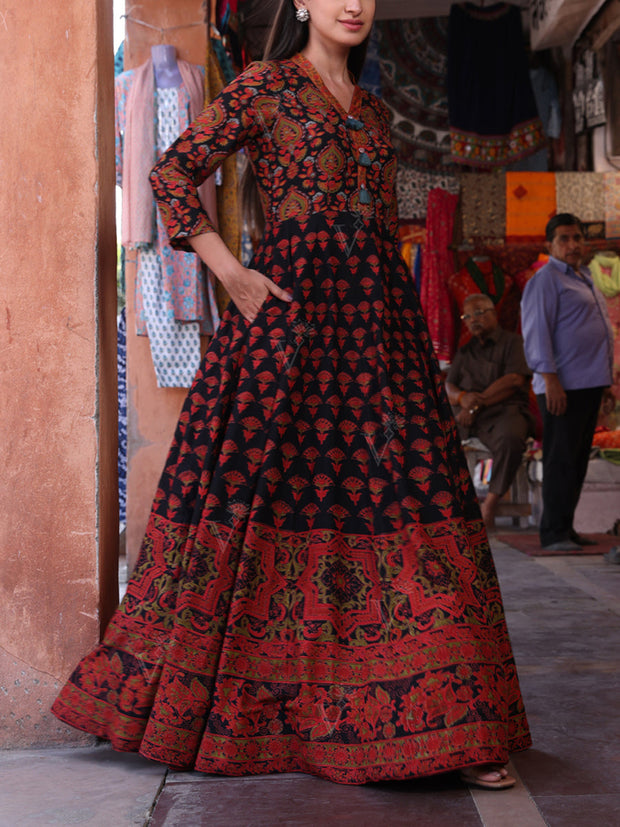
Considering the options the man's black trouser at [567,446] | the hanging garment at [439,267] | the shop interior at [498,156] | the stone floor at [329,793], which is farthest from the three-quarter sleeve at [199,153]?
the hanging garment at [439,267]

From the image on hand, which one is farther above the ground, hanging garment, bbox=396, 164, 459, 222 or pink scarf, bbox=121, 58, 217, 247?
hanging garment, bbox=396, 164, 459, 222

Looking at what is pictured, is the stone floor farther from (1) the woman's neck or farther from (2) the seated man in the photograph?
(2) the seated man

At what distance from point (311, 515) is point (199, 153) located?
82 centimetres

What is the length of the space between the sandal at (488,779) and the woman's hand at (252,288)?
1.01m

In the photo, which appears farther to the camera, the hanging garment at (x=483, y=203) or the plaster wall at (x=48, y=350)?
the hanging garment at (x=483, y=203)

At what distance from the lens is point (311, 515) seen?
1834 millimetres

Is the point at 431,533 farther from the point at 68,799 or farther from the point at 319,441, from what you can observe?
the point at 68,799

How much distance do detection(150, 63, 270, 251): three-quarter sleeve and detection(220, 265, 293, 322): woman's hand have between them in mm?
119

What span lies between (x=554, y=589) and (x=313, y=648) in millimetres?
2530

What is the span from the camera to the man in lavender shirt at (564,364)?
507cm

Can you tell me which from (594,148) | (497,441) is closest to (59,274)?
(497,441)

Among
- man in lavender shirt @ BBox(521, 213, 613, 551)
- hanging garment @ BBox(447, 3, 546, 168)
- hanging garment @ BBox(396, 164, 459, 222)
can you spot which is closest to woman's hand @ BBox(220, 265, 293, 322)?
man in lavender shirt @ BBox(521, 213, 613, 551)

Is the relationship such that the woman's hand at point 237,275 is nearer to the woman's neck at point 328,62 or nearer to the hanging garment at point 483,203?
the woman's neck at point 328,62

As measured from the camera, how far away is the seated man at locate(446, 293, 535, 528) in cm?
626
